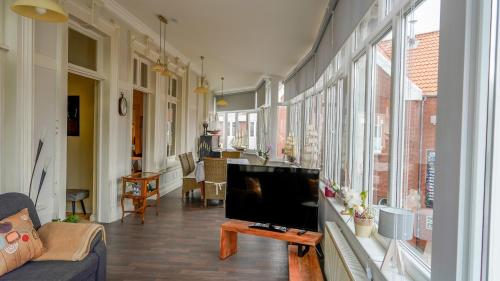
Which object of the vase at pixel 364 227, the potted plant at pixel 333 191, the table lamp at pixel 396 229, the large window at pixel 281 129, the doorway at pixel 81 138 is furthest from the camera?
the large window at pixel 281 129

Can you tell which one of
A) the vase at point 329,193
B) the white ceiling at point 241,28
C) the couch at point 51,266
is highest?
the white ceiling at point 241,28

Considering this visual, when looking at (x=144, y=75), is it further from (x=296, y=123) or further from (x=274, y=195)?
(x=274, y=195)

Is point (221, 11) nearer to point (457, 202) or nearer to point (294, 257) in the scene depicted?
point (294, 257)

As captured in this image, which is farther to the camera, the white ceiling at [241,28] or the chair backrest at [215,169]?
the chair backrest at [215,169]

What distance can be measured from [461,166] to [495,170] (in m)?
0.09

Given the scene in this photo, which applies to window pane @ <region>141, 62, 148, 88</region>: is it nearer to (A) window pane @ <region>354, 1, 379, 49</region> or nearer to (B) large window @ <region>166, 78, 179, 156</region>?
(B) large window @ <region>166, 78, 179, 156</region>

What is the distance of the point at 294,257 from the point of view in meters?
3.24

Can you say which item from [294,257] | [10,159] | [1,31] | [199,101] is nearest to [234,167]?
[294,257]

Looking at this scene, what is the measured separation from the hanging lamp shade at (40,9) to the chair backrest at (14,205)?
4.76 feet

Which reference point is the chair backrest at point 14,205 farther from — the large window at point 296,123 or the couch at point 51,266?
the large window at point 296,123

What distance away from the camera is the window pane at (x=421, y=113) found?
1577 mm

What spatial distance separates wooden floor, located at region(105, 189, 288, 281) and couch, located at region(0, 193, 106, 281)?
60 cm

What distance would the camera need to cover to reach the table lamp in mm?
1490

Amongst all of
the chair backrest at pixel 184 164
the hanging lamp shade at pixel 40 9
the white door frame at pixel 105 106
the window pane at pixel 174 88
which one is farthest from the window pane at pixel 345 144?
the window pane at pixel 174 88
